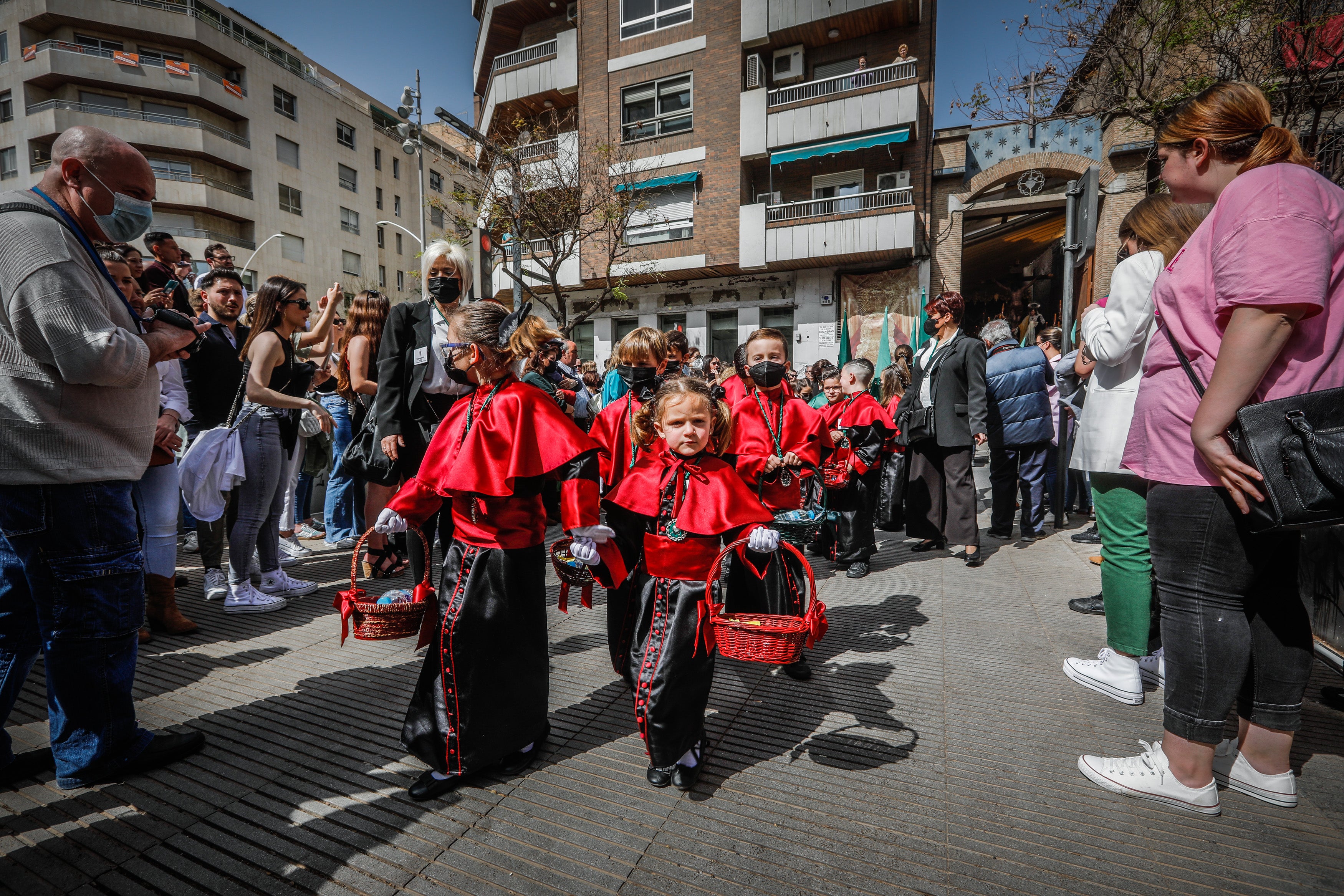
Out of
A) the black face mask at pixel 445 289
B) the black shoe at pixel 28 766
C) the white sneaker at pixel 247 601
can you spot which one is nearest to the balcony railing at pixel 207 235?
the white sneaker at pixel 247 601

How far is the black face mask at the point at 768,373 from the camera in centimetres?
390

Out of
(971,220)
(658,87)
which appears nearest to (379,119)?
(658,87)

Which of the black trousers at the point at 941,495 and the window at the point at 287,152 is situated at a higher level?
the window at the point at 287,152

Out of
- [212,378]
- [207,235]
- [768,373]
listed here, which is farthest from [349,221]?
[768,373]

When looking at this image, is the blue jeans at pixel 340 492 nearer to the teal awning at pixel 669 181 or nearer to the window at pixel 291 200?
the teal awning at pixel 669 181

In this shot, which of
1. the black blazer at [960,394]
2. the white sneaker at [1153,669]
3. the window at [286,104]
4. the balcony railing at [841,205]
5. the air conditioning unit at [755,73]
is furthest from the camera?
the window at [286,104]

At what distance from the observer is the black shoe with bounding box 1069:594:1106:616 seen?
14.0ft

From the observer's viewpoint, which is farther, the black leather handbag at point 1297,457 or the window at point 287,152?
the window at point 287,152

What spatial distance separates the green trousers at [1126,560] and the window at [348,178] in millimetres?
43167

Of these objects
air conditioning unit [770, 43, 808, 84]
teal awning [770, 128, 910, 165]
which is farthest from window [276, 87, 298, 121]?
teal awning [770, 128, 910, 165]

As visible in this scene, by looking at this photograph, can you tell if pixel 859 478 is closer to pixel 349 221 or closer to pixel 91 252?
pixel 91 252

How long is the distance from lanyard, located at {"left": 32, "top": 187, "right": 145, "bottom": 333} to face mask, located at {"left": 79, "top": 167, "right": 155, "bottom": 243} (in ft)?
0.22

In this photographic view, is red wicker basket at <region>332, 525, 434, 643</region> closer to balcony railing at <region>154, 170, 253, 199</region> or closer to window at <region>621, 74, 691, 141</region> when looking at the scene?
window at <region>621, 74, 691, 141</region>

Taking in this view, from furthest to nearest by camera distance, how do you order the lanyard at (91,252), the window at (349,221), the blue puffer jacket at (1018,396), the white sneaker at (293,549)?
the window at (349,221), the blue puffer jacket at (1018,396), the white sneaker at (293,549), the lanyard at (91,252)
